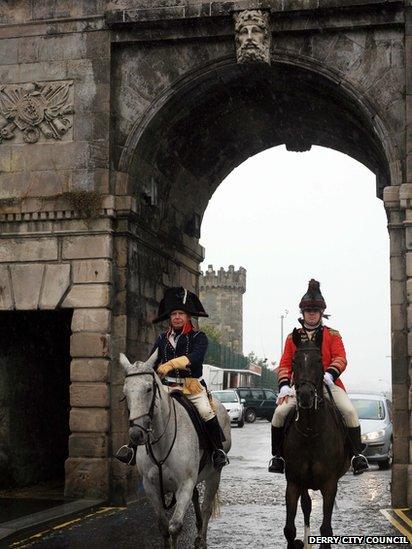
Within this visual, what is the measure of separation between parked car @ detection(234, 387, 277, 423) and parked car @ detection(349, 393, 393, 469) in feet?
74.9

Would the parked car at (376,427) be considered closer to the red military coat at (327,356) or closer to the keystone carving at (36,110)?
the keystone carving at (36,110)

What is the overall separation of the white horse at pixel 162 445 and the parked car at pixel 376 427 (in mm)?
12386

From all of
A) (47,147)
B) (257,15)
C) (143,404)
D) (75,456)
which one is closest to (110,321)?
(75,456)

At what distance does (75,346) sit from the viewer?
15062 mm

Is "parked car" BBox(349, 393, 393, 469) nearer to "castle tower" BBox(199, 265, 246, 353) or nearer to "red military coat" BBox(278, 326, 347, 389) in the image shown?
"red military coat" BBox(278, 326, 347, 389)

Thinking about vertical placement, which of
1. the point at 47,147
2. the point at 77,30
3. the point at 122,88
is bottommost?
the point at 47,147

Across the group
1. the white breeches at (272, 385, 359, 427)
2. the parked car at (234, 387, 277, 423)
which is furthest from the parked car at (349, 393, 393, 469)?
the parked car at (234, 387, 277, 423)

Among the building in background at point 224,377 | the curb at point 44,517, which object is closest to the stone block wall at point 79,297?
the curb at point 44,517

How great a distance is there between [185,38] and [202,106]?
148cm

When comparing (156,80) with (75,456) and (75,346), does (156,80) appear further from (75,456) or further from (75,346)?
(75,456)

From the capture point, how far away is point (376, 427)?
72.4 feet

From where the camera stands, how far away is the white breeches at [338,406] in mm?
9859

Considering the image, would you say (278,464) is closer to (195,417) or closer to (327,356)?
(195,417)

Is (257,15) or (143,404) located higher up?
(257,15)
